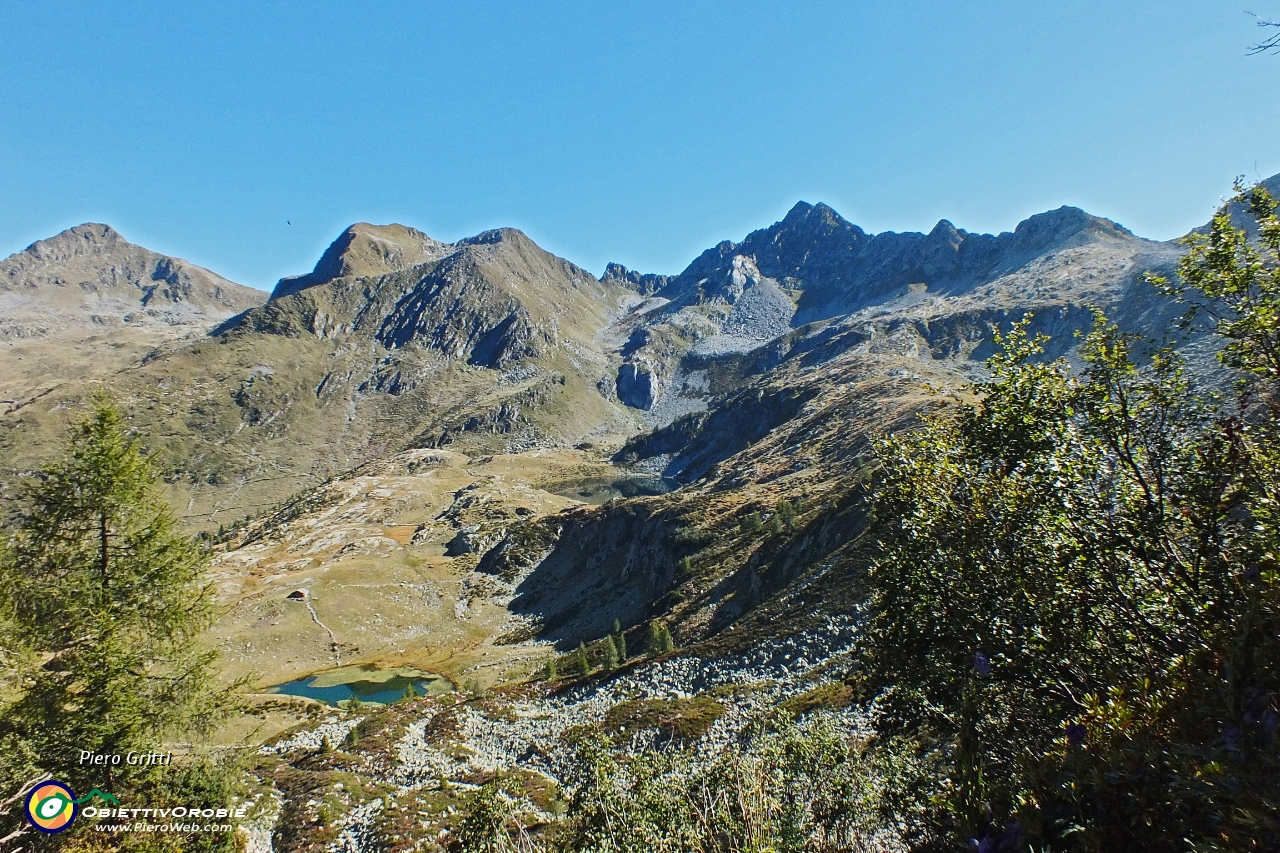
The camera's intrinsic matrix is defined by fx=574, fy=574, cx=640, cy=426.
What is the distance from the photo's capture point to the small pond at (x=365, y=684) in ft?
303

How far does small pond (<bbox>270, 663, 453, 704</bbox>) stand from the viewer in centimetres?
9231

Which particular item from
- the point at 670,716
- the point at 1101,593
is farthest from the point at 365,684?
the point at 1101,593

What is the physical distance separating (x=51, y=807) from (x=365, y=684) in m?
96.5

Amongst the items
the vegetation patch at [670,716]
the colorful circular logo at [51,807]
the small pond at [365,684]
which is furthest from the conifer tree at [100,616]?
the small pond at [365,684]

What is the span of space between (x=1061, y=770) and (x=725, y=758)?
1300cm

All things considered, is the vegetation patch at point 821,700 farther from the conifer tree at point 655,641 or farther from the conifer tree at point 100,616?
the conifer tree at point 100,616

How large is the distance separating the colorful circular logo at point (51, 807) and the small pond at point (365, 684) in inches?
3290

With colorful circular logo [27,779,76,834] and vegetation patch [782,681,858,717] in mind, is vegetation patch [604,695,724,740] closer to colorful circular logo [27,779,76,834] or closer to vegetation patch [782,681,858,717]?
vegetation patch [782,681,858,717]

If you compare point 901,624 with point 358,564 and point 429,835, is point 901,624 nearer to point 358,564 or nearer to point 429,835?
point 429,835

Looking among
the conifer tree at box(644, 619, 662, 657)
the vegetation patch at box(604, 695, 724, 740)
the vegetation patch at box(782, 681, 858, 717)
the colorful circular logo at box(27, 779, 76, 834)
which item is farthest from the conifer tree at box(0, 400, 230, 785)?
the conifer tree at box(644, 619, 662, 657)

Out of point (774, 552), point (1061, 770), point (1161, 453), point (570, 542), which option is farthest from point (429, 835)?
point (570, 542)

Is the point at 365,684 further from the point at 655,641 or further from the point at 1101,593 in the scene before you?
the point at 1101,593

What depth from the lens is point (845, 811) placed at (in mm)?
17500

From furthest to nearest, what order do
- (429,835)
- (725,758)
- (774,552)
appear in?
(774,552) → (429,835) → (725,758)
